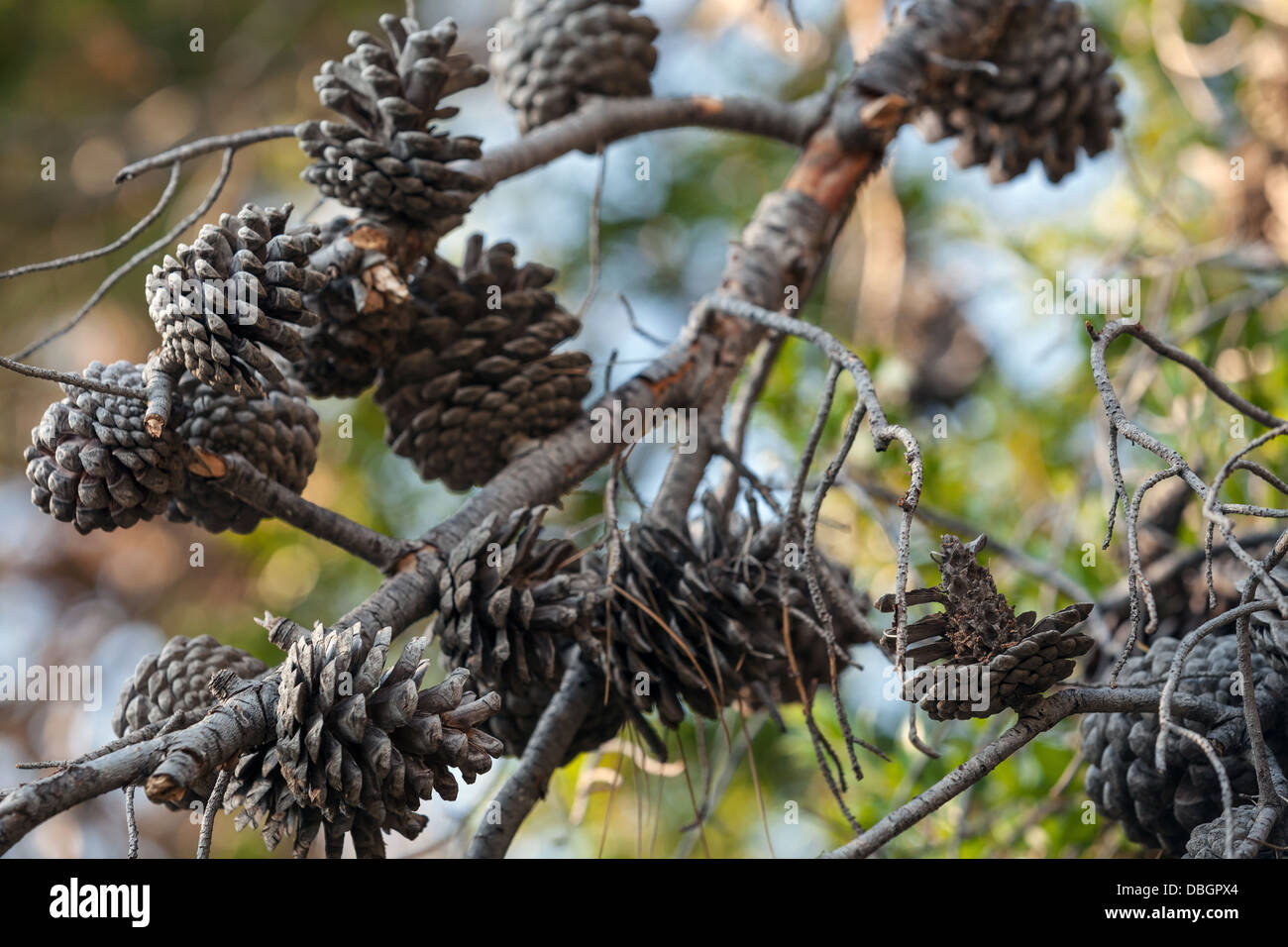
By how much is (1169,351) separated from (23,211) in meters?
2.41

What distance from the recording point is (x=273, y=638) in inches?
21.8

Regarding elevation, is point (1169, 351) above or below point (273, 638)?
above

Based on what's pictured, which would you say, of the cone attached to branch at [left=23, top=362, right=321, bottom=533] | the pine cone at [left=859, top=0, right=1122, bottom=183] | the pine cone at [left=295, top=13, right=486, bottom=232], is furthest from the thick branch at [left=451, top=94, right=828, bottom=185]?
the cone attached to branch at [left=23, top=362, right=321, bottom=533]

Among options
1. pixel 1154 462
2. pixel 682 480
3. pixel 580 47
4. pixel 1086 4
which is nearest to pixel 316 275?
pixel 682 480

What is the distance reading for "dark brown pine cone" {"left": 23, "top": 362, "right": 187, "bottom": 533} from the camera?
600mm

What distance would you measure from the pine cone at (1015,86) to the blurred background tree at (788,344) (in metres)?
0.07

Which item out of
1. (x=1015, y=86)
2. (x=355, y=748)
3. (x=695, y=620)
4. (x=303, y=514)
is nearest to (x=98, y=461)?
(x=303, y=514)

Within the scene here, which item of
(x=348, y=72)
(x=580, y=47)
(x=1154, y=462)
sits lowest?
(x=1154, y=462)

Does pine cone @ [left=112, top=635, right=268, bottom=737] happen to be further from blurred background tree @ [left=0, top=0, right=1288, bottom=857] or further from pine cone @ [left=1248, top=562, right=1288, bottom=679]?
pine cone @ [left=1248, top=562, right=1288, bottom=679]

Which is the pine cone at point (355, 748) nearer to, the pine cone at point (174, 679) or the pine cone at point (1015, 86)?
the pine cone at point (174, 679)

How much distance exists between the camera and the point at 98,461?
59cm

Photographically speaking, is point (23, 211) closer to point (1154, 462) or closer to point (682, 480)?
point (682, 480)
